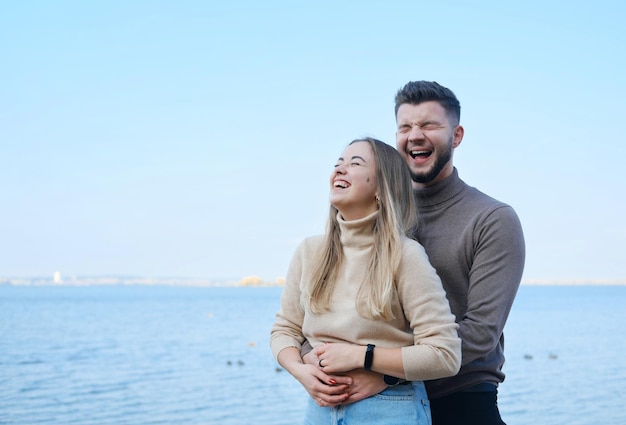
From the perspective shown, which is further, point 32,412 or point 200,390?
point 200,390

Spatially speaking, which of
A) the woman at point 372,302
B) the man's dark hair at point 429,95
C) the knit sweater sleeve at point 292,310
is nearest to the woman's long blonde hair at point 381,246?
the woman at point 372,302

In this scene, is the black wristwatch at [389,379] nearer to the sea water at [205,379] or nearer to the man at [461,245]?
the man at [461,245]

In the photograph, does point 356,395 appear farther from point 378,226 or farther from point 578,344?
point 578,344

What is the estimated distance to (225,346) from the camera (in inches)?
1425

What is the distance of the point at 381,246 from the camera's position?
2.81 m

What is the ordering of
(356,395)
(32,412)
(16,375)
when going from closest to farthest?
(356,395) → (32,412) → (16,375)

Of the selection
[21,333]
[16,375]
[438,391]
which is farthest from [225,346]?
[438,391]

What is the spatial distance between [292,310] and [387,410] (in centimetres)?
60

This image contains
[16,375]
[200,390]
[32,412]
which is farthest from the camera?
[16,375]

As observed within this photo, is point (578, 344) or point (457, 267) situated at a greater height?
point (457, 267)

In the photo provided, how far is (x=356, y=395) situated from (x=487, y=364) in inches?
26.0

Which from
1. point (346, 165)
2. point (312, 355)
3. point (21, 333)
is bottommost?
point (21, 333)

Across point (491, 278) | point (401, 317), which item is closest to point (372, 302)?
point (401, 317)

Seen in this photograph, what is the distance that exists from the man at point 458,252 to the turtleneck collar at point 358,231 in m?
0.41
